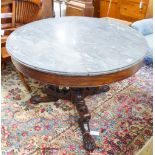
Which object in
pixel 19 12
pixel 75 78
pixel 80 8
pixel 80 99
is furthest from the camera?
pixel 80 8

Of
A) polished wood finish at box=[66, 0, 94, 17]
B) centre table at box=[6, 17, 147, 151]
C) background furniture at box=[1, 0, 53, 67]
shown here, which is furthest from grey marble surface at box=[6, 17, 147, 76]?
polished wood finish at box=[66, 0, 94, 17]

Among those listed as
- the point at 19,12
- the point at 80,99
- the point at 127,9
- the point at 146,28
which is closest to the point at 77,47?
the point at 80,99

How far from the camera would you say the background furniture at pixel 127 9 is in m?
3.60

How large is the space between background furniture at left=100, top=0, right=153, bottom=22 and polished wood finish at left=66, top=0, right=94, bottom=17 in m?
0.90

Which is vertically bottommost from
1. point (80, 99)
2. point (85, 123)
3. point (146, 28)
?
point (85, 123)

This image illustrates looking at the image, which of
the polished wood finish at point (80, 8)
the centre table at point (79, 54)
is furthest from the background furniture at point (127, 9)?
the centre table at point (79, 54)

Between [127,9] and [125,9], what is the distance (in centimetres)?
4

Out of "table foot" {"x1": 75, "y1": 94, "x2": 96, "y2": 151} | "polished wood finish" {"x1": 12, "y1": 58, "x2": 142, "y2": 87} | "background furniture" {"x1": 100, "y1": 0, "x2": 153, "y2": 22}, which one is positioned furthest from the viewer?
"background furniture" {"x1": 100, "y1": 0, "x2": 153, "y2": 22}

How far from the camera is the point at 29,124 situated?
194 centimetres

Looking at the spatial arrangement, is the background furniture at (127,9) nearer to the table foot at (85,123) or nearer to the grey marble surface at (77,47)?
the grey marble surface at (77,47)

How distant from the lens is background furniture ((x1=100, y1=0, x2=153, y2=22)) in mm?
3599

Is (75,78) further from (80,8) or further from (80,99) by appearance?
(80,8)

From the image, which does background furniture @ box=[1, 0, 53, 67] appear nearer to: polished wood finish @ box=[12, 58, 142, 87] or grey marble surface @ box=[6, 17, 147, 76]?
grey marble surface @ box=[6, 17, 147, 76]

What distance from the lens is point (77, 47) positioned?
5.08 ft
